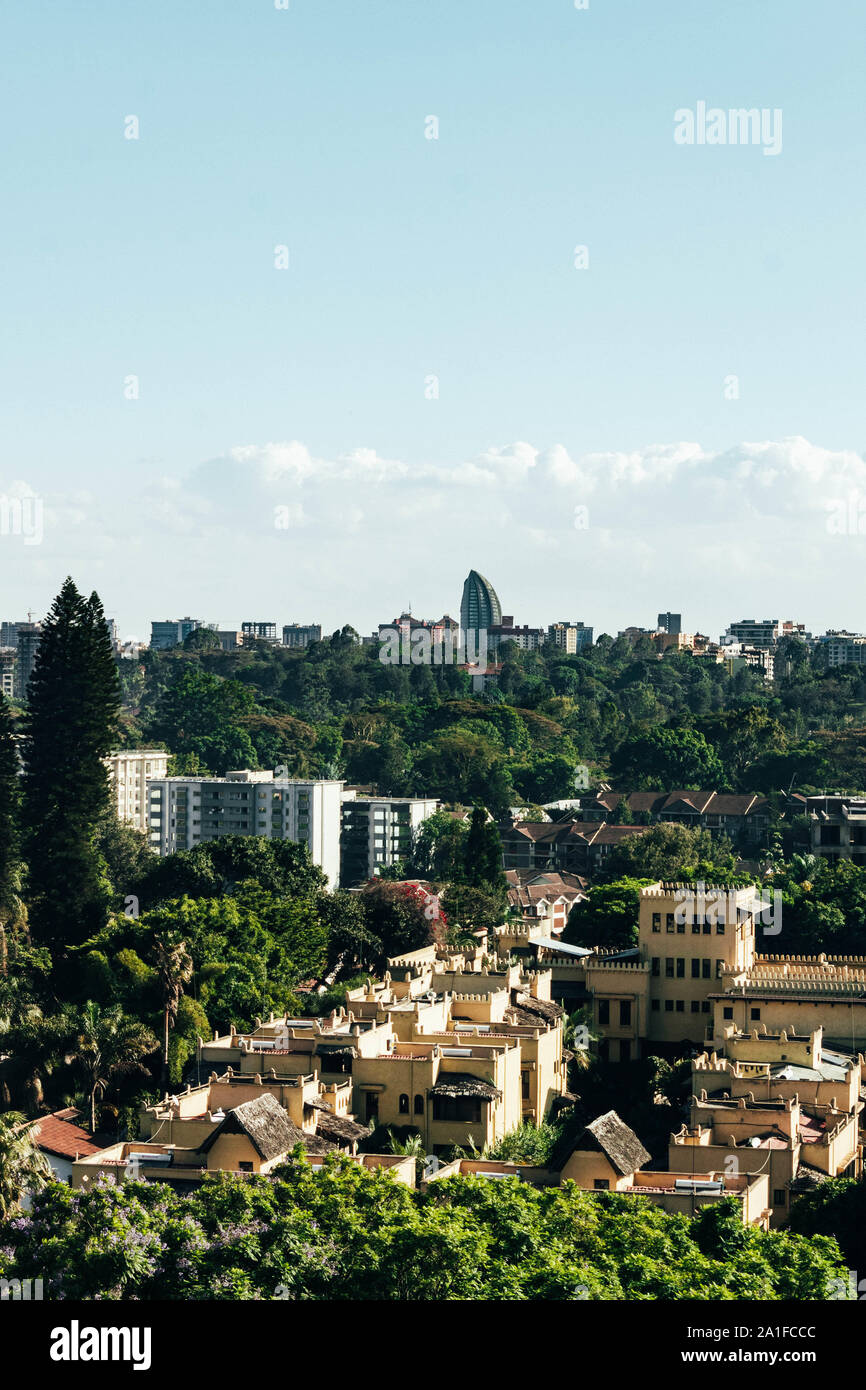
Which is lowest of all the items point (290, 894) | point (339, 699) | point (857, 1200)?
point (857, 1200)

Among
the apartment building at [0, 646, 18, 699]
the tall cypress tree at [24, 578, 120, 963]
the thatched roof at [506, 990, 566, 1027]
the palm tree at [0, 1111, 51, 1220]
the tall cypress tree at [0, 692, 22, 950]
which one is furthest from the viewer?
the apartment building at [0, 646, 18, 699]

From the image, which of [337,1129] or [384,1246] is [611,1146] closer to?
[337,1129]

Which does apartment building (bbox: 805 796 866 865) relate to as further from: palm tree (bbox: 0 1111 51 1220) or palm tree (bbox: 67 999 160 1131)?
palm tree (bbox: 0 1111 51 1220)

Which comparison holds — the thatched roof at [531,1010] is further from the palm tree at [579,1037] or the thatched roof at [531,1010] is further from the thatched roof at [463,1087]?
the thatched roof at [463,1087]

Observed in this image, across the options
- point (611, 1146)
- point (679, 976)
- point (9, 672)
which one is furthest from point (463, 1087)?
point (9, 672)

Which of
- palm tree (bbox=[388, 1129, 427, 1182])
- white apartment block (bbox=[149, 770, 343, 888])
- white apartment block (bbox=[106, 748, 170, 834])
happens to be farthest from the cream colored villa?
white apartment block (bbox=[106, 748, 170, 834])
